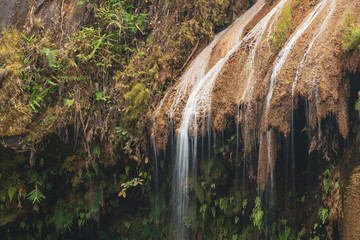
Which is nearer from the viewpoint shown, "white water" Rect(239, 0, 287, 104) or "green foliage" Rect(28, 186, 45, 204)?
"white water" Rect(239, 0, 287, 104)

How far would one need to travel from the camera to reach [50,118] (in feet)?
22.7

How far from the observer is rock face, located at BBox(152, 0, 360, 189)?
4.42 metres

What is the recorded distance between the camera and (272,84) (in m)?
4.84

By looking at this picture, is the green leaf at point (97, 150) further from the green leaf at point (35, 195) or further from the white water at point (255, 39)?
the white water at point (255, 39)

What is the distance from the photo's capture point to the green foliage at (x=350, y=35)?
4325 mm

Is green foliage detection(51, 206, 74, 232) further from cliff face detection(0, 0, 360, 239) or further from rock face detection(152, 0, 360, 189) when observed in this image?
rock face detection(152, 0, 360, 189)

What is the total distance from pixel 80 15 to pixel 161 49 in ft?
7.90

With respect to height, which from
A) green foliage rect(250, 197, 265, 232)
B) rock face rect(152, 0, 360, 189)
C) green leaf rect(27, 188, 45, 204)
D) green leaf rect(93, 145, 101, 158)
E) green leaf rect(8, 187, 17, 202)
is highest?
rock face rect(152, 0, 360, 189)

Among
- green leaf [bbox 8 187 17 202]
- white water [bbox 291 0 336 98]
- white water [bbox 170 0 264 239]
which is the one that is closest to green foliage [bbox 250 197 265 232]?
white water [bbox 170 0 264 239]

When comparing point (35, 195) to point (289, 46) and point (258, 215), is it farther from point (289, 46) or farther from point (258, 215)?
point (289, 46)

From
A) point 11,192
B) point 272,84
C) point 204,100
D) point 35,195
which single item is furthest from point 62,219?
point 272,84

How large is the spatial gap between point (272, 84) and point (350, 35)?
113 cm

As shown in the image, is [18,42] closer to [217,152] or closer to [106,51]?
[106,51]

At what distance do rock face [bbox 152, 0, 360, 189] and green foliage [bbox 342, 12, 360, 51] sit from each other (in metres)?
0.09
